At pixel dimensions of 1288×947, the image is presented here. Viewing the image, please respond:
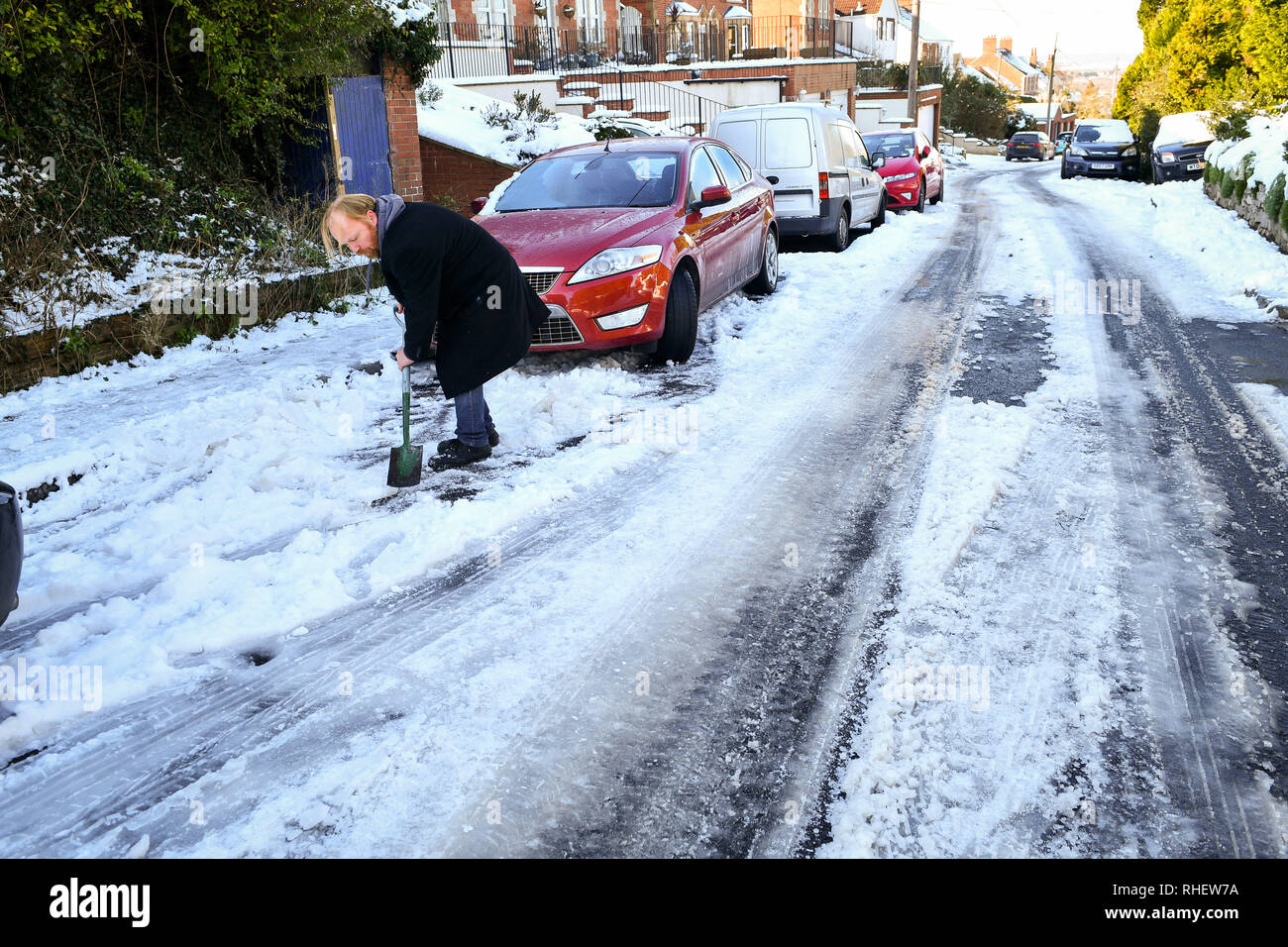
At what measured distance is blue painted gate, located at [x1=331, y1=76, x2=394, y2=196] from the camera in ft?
38.3

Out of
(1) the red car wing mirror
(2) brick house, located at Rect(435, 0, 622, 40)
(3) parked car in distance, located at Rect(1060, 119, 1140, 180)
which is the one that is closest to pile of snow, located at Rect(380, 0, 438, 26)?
(1) the red car wing mirror

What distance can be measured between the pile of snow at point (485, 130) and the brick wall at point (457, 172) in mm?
104

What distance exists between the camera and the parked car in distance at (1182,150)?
2047 cm

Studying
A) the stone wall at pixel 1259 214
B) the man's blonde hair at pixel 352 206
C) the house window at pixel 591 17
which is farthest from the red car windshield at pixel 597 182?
the house window at pixel 591 17

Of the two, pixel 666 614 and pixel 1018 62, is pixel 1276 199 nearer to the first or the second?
pixel 666 614

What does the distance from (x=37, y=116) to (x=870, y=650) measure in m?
8.68

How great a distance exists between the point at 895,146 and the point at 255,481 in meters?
16.4

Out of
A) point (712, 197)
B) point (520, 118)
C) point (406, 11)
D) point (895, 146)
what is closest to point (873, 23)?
point (895, 146)

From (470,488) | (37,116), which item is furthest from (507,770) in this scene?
(37,116)

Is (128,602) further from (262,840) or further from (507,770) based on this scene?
(507,770)

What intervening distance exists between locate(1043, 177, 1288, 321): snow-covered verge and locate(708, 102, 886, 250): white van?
12.1 ft

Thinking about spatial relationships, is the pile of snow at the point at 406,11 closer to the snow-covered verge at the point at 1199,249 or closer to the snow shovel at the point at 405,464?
the snow shovel at the point at 405,464

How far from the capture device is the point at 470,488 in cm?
506

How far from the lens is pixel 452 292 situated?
502cm
